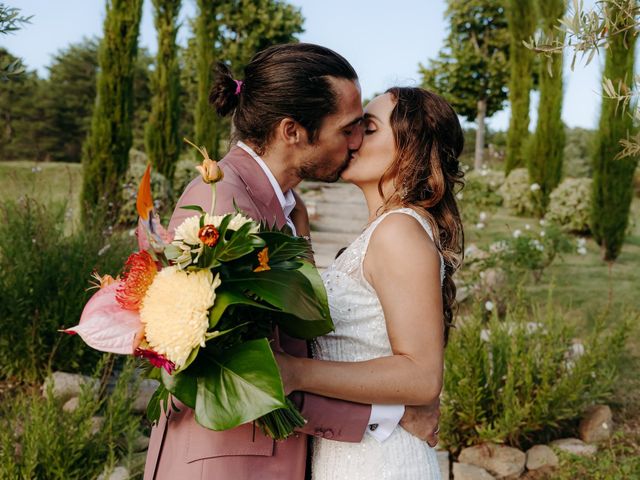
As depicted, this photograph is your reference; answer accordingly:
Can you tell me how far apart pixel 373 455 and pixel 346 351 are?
292 mm

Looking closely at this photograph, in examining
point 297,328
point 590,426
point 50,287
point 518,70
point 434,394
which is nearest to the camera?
point 297,328

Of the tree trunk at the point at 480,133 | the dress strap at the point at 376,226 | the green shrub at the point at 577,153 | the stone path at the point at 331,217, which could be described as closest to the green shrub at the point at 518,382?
the dress strap at the point at 376,226

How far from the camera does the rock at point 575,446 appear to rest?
13.0 feet

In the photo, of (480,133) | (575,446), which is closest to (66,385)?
(575,446)

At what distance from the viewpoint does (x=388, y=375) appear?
1.56 m

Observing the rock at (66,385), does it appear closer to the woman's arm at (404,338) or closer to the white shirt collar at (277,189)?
the white shirt collar at (277,189)

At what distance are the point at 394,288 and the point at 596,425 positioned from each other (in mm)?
3225

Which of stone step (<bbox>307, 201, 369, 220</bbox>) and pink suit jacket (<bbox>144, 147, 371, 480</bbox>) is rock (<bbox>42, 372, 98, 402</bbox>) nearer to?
pink suit jacket (<bbox>144, 147, 371, 480</bbox>)

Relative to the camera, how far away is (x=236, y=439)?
1.54 metres

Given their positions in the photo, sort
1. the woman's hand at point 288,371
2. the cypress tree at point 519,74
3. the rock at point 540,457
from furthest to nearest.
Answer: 1. the cypress tree at point 519,74
2. the rock at point 540,457
3. the woman's hand at point 288,371

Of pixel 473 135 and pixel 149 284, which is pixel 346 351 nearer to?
pixel 149 284

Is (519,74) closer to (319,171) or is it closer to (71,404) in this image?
(71,404)

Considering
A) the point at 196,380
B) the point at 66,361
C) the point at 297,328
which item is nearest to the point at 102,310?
the point at 196,380

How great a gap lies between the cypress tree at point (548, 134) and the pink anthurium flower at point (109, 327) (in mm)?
11840
